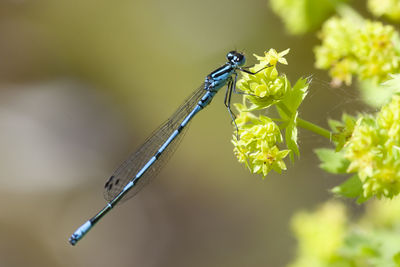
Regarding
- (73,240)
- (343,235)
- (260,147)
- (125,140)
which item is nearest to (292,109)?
(260,147)

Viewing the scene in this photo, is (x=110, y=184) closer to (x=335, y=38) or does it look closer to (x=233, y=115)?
(x=233, y=115)

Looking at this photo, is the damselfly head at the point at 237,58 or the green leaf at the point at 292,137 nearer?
the green leaf at the point at 292,137

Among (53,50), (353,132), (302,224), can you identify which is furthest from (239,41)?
(353,132)

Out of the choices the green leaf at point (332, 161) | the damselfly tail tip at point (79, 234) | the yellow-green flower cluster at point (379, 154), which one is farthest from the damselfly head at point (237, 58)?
the damselfly tail tip at point (79, 234)

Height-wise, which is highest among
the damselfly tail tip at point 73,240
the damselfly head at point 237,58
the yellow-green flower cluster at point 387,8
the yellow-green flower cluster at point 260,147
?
the yellow-green flower cluster at point 387,8

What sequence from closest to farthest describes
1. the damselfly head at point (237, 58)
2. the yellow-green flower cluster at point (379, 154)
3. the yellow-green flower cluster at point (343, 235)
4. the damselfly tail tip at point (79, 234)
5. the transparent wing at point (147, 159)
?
the yellow-green flower cluster at point (379, 154) → the yellow-green flower cluster at point (343, 235) → the damselfly head at point (237, 58) → the damselfly tail tip at point (79, 234) → the transparent wing at point (147, 159)

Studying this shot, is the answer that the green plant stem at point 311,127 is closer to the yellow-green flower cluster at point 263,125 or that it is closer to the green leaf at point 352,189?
the yellow-green flower cluster at point 263,125
